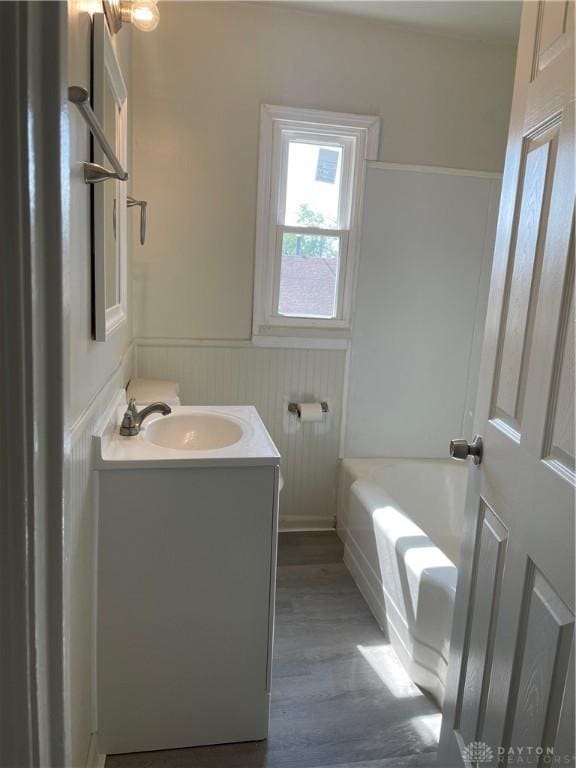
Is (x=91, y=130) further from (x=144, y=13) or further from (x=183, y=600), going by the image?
(x=183, y=600)

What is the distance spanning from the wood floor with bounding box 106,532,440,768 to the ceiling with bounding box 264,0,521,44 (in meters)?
2.66

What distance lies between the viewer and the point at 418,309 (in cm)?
293

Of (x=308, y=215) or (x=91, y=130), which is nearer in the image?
(x=91, y=130)

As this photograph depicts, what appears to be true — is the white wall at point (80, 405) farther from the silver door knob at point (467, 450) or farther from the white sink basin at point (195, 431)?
the silver door knob at point (467, 450)

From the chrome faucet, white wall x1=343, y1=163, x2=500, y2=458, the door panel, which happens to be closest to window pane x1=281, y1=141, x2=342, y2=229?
white wall x1=343, y1=163, x2=500, y2=458

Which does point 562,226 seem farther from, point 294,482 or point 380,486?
point 294,482

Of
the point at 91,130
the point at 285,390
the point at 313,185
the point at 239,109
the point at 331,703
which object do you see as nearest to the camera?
the point at 91,130

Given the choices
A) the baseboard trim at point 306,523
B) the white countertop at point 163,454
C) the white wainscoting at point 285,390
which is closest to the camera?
the white countertop at point 163,454

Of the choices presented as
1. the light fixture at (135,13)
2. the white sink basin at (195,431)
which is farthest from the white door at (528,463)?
the light fixture at (135,13)

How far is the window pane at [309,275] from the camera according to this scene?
2.79 metres

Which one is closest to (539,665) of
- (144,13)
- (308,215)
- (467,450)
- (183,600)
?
(467,450)

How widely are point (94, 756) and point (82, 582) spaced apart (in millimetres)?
581

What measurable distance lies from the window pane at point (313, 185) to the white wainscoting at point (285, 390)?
68 centimetres

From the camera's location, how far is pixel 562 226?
39.1 inches
